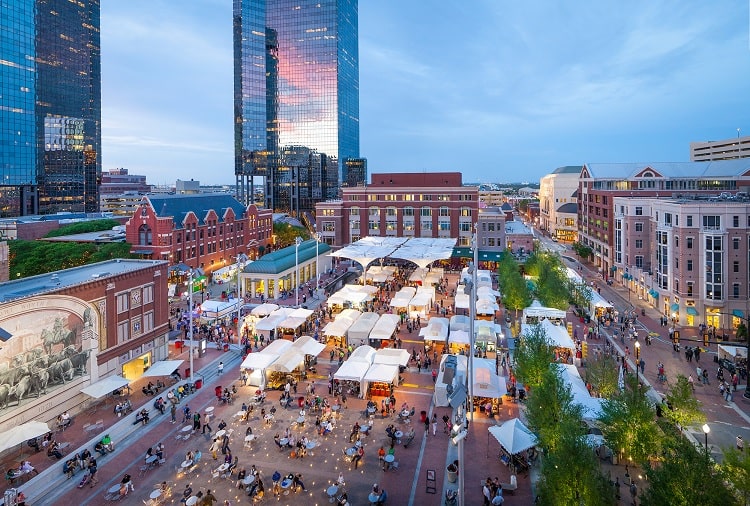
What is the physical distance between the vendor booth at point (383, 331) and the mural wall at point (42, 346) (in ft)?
74.3

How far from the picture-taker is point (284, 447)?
27.3m

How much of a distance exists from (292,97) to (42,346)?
146 metres

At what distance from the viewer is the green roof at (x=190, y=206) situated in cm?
7262

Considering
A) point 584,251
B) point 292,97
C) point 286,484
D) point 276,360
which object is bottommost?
point 286,484

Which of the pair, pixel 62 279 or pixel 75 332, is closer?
pixel 75 332

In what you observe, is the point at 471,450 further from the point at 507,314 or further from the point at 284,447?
the point at 507,314

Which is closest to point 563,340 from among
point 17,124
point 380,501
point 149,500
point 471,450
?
→ point 471,450

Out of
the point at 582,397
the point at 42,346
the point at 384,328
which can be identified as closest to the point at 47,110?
the point at 42,346

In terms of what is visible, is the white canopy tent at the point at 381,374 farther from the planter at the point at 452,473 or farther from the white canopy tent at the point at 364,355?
the planter at the point at 452,473

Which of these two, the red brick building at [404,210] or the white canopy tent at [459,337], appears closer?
the white canopy tent at [459,337]

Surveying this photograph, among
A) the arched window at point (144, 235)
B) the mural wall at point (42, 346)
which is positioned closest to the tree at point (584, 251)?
the arched window at point (144, 235)

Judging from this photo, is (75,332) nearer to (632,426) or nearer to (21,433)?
(21,433)

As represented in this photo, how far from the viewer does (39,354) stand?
29.1m

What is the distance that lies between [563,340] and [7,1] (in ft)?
517
